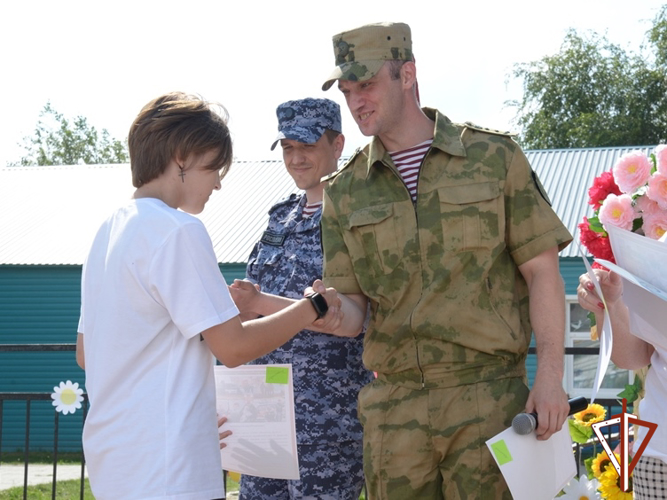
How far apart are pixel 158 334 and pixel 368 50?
122cm

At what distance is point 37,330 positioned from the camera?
19.1 metres

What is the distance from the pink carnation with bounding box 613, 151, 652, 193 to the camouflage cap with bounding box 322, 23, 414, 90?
0.94m

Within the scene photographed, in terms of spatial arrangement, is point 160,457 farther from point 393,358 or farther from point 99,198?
point 99,198

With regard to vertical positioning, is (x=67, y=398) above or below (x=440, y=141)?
below

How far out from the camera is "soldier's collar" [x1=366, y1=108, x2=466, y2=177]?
298cm

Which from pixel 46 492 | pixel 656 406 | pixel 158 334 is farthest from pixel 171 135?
pixel 46 492

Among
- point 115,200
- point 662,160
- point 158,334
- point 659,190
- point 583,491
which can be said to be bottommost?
point 583,491

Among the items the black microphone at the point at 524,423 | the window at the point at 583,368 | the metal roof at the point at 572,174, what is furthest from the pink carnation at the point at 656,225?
the window at the point at 583,368

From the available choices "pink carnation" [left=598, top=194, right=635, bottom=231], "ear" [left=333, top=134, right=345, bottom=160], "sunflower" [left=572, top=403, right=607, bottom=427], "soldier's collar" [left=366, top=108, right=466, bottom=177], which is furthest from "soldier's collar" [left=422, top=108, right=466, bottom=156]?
"sunflower" [left=572, top=403, right=607, bottom=427]

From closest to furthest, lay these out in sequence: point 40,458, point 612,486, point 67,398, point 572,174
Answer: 1. point 612,486
2. point 67,398
3. point 40,458
4. point 572,174

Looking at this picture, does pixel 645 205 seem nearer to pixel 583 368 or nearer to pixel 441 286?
pixel 441 286

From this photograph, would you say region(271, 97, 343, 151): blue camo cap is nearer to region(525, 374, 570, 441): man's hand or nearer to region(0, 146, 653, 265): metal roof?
region(525, 374, 570, 441): man's hand

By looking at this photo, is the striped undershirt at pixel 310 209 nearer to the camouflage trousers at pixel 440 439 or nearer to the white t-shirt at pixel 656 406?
the camouflage trousers at pixel 440 439

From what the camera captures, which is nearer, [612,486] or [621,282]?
[621,282]
